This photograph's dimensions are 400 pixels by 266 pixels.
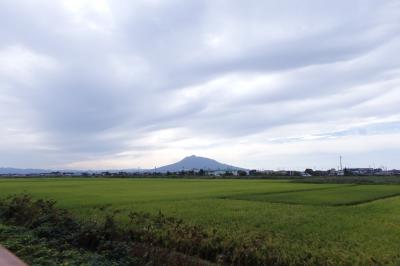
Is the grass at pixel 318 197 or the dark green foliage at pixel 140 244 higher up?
the grass at pixel 318 197

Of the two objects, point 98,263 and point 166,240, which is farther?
point 166,240

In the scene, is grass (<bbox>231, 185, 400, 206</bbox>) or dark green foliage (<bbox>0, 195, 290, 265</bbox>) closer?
dark green foliage (<bbox>0, 195, 290, 265</bbox>)

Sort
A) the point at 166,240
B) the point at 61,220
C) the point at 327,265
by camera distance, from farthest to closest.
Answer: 1. the point at 61,220
2. the point at 166,240
3. the point at 327,265

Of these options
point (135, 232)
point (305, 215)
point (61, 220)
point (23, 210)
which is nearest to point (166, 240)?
point (135, 232)

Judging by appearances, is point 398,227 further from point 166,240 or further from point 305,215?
point 166,240

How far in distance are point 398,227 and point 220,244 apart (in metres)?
8.05

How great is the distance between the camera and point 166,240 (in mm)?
13469

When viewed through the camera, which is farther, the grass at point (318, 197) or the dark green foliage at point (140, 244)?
the grass at point (318, 197)

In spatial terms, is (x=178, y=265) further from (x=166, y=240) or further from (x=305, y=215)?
(x=305, y=215)

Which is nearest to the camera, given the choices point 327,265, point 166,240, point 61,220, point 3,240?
point 327,265

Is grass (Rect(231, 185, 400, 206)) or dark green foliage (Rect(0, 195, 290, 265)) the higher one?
grass (Rect(231, 185, 400, 206))

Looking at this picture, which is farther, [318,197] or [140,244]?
[318,197]

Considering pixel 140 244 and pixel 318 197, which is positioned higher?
pixel 318 197

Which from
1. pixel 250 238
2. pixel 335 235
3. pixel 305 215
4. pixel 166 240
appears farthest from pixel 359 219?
pixel 166 240
